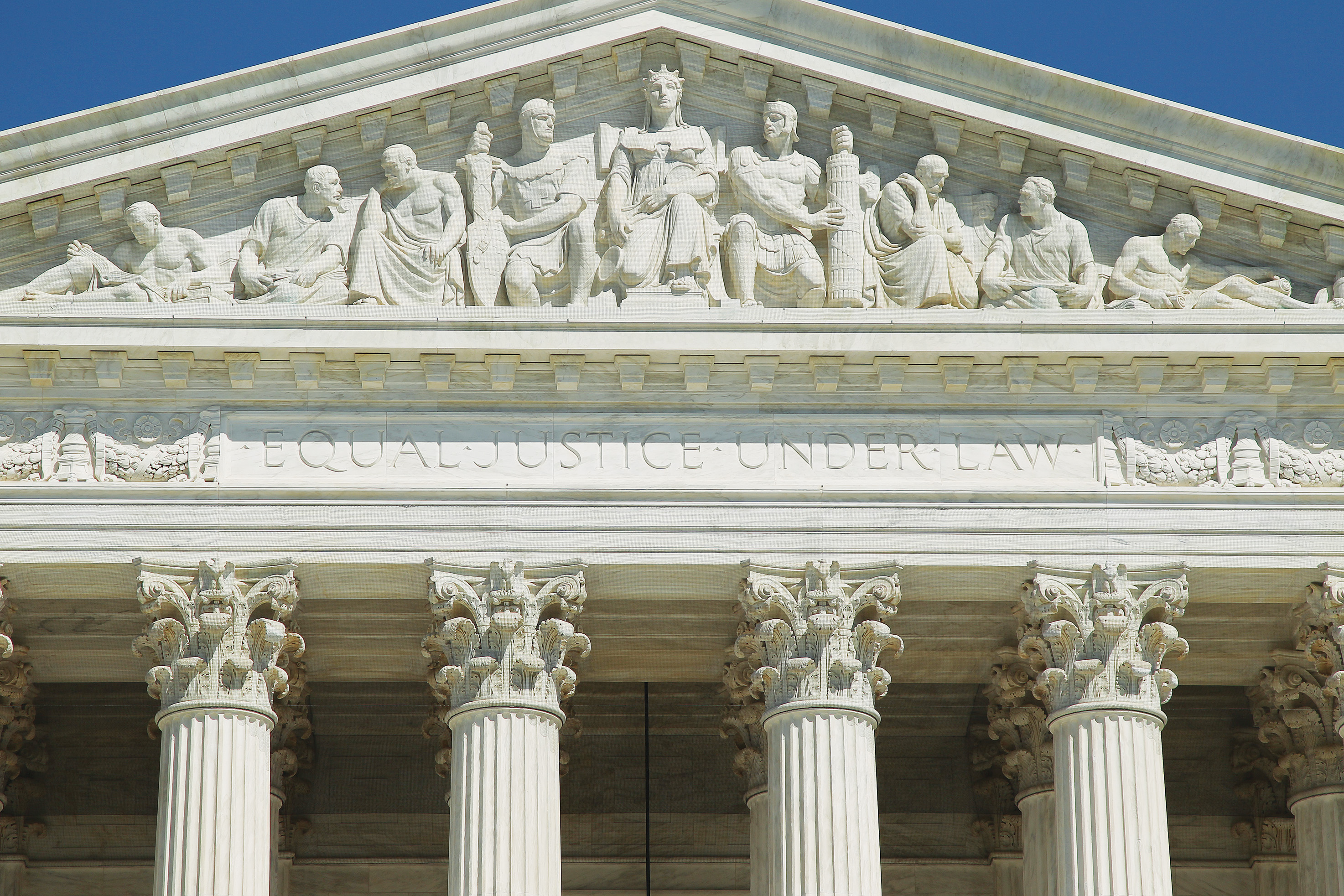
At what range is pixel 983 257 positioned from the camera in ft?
97.0

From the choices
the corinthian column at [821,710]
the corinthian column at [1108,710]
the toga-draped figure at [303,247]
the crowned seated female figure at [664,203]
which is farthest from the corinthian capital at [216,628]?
the corinthian column at [1108,710]

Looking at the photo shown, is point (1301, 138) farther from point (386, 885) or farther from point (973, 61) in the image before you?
point (386, 885)

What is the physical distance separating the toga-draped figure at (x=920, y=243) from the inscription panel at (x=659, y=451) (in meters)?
1.48

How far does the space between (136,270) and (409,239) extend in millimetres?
3221

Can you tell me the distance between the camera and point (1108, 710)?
27.7 m

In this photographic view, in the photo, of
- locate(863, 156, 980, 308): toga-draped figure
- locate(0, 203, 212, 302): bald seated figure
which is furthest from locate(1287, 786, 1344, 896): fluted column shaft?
locate(0, 203, 212, 302): bald seated figure

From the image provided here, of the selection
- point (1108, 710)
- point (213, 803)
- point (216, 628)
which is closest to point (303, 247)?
point (216, 628)

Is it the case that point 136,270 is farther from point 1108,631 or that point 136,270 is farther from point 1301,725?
point 1301,725

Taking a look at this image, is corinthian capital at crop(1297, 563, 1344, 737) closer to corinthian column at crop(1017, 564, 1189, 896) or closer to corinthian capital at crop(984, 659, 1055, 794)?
corinthian column at crop(1017, 564, 1189, 896)

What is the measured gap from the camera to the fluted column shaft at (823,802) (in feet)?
88.7

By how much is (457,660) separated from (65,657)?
5809mm

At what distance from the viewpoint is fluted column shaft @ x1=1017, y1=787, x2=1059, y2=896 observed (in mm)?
30094

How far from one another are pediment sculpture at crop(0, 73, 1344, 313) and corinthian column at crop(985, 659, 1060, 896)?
4.94 m

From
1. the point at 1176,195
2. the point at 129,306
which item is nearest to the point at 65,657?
the point at 129,306
